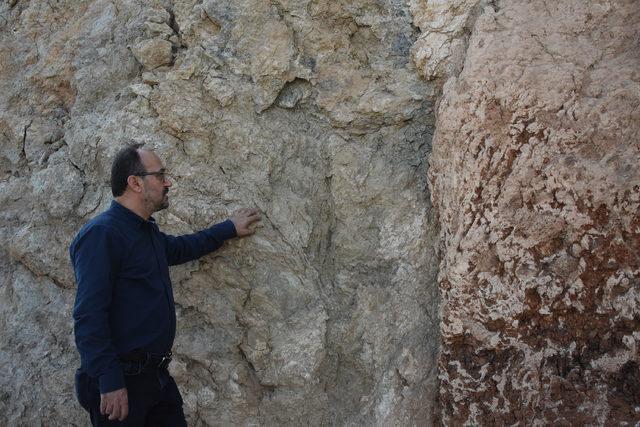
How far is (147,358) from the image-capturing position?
2.95 metres

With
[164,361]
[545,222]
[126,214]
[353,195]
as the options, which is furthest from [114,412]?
[545,222]

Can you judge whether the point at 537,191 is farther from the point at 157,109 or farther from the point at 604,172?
the point at 157,109

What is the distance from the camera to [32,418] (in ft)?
11.8

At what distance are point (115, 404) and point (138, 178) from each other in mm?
975

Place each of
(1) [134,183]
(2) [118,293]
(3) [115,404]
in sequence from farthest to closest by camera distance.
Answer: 1. (1) [134,183]
2. (2) [118,293]
3. (3) [115,404]

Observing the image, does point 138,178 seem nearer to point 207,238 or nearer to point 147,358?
point 207,238

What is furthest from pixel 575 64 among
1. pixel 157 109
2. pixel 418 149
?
pixel 157 109

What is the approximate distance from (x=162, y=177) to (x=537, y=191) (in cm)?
165

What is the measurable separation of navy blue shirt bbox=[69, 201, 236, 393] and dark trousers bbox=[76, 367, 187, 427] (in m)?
0.11

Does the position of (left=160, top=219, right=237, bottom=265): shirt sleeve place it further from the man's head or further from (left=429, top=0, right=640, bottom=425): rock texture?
(left=429, top=0, right=640, bottom=425): rock texture

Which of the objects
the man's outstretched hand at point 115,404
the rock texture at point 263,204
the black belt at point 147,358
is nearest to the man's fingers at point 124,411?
the man's outstretched hand at point 115,404

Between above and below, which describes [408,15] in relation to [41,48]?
above

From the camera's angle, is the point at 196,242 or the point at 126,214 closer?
the point at 126,214

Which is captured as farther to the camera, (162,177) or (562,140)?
(162,177)
